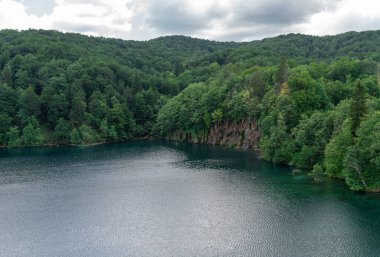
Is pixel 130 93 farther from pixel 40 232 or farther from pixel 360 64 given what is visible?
pixel 40 232

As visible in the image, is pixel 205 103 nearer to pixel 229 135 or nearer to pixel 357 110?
pixel 229 135

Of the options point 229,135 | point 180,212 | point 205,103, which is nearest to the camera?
point 180,212

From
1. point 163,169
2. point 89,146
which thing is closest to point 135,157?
point 163,169

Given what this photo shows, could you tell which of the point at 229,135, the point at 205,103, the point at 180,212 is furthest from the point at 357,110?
the point at 205,103

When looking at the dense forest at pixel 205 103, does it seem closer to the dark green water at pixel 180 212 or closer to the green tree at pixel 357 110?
the green tree at pixel 357 110

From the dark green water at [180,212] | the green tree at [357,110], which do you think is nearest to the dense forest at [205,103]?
the green tree at [357,110]
